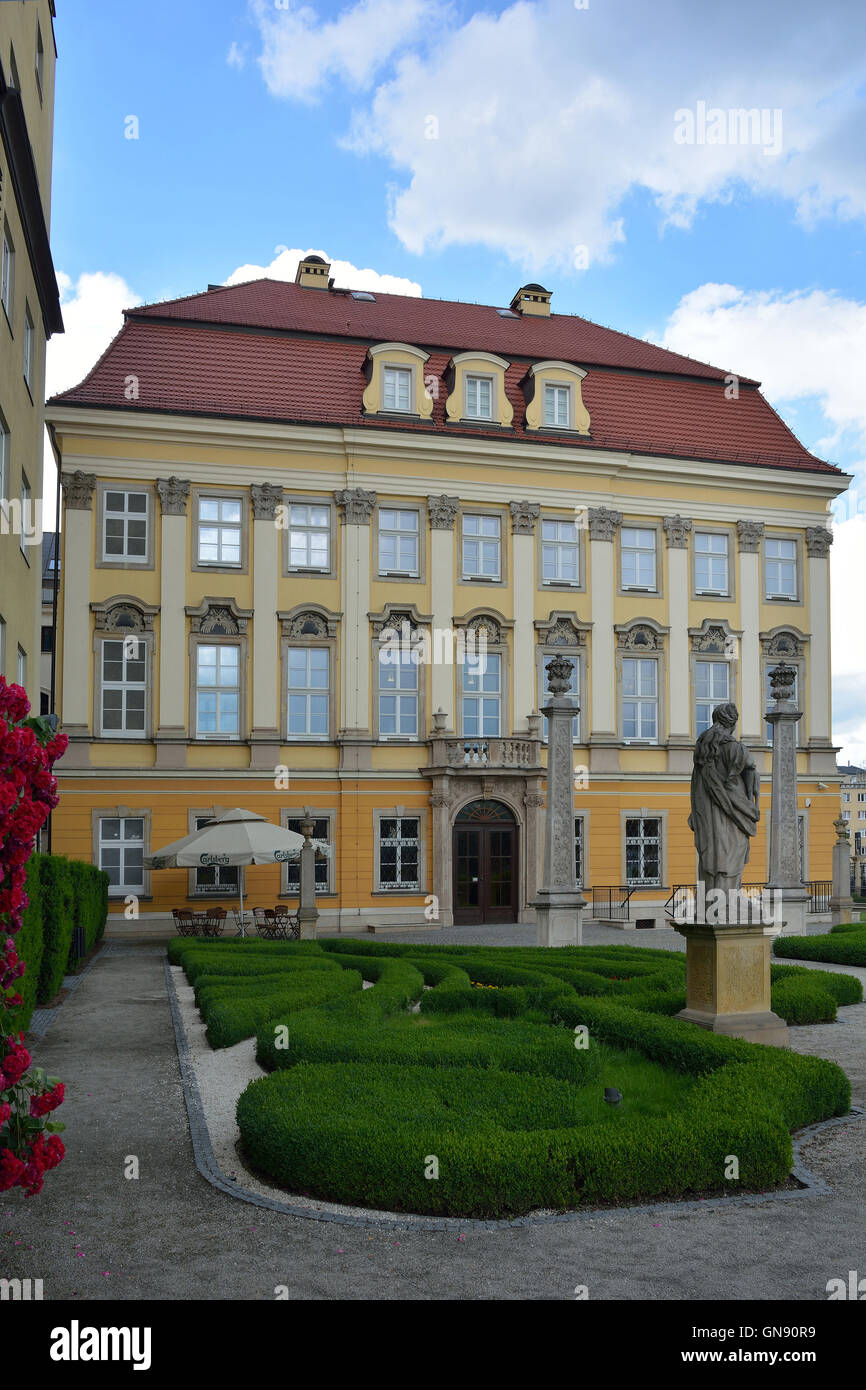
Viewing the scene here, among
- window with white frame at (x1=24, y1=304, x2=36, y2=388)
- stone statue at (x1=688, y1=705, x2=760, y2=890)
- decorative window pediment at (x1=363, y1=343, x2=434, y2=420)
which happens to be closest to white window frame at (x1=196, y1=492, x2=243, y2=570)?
decorative window pediment at (x1=363, y1=343, x2=434, y2=420)

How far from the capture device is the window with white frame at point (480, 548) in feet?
110

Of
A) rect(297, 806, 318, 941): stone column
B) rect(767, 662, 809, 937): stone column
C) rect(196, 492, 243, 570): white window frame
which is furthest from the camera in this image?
rect(196, 492, 243, 570): white window frame

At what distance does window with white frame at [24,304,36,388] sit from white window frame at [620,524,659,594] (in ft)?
59.4

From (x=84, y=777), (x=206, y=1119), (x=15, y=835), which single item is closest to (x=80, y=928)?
(x=84, y=777)

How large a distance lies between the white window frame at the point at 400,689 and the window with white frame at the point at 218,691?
382 centimetres

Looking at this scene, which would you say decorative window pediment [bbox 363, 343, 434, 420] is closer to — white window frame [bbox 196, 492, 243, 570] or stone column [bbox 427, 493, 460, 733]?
stone column [bbox 427, 493, 460, 733]

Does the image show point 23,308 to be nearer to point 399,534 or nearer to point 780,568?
point 399,534

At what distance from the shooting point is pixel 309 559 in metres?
32.3

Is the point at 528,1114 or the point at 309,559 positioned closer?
the point at 528,1114

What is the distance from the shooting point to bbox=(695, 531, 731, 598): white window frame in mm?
35500
